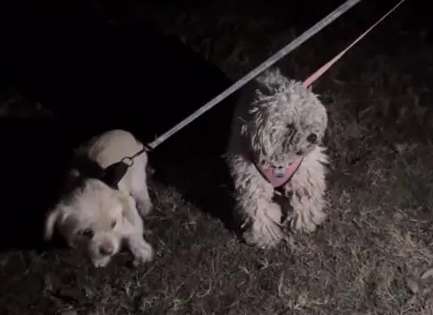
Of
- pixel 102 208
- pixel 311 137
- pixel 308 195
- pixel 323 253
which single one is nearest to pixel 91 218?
pixel 102 208

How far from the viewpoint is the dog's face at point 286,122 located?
14.6 ft

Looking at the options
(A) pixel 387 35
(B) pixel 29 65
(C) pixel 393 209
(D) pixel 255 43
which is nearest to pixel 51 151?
(B) pixel 29 65

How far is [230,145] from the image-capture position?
5.07 m

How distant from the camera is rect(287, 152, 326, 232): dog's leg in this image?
4.99m

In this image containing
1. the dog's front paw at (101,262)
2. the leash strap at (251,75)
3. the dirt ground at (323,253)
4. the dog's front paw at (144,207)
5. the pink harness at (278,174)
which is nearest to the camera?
the leash strap at (251,75)

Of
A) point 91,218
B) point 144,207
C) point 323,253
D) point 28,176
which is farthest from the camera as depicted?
point 28,176

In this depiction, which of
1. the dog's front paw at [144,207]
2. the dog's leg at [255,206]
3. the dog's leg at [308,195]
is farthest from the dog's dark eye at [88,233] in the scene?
the dog's leg at [308,195]

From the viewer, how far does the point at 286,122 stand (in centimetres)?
448

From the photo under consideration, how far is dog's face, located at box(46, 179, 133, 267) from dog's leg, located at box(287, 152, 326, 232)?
1.26 metres

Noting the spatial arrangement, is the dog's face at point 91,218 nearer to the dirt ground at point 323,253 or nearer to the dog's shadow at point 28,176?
the dirt ground at point 323,253

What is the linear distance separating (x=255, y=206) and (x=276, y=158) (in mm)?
589

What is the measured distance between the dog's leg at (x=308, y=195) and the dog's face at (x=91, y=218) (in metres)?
1.26

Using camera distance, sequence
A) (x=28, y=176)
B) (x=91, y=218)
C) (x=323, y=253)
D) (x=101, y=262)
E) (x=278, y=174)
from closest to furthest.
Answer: (x=91, y=218) → (x=278, y=174) → (x=101, y=262) → (x=323, y=253) → (x=28, y=176)

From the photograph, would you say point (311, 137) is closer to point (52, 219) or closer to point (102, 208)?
point (102, 208)
